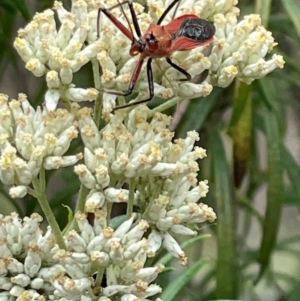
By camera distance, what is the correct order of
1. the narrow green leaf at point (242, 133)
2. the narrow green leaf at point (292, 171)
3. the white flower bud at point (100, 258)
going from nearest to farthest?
the white flower bud at point (100, 258)
the narrow green leaf at point (242, 133)
the narrow green leaf at point (292, 171)

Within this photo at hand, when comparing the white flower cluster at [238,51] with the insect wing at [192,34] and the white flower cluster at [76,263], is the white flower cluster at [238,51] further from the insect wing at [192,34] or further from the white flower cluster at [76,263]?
the white flower cluster at [76,263]

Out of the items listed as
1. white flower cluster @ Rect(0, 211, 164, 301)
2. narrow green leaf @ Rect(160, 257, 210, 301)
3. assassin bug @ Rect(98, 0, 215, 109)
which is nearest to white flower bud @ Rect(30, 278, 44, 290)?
white flower cluster @ Rect(0, 211, 164, 301)

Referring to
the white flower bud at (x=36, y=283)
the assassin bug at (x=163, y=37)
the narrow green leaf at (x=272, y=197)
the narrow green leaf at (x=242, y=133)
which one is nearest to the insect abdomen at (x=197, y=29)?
the assassin bug at (x=163, y=37)

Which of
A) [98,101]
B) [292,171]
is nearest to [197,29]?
[98,101]

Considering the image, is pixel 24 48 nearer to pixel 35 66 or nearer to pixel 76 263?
pixel 35 66

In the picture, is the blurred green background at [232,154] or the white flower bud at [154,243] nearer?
the white flower bud at [154,243]

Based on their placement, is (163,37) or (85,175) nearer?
(85,175)
